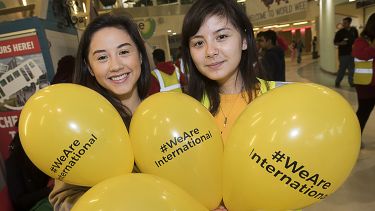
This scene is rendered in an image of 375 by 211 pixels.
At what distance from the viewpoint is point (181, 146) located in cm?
94

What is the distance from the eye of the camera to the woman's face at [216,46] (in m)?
1.16

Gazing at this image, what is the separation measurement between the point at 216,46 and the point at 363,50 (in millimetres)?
2730

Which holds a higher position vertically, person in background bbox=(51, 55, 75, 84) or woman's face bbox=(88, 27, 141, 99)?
woman's face bbox=(88, 27, 141, 99)

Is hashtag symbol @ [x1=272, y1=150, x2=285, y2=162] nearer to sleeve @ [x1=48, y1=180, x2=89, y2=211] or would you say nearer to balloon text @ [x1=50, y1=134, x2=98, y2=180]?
balloon text @ [x1=50, y1=134, x2=98, y2=180]

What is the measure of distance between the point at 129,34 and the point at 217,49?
422 millimetres

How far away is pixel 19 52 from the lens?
261cm

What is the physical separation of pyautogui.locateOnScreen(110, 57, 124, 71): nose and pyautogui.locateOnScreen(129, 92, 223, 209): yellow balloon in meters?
0.25

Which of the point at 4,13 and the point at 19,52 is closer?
the point at 19,52

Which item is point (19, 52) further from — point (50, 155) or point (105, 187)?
point (105, 187)

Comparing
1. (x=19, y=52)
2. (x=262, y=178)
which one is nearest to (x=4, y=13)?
(x=19, y=52)

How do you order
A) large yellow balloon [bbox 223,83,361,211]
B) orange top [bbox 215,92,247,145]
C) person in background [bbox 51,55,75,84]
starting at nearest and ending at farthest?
large yellow balloon [bbox 223,83,361,211] → orange top [bbox 215,92,247,145] → person in background [bbox 51,55,75,84]

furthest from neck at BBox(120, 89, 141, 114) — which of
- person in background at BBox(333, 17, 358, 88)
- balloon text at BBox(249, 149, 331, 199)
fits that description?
person in background at BBox(333, 17, 358, 88)

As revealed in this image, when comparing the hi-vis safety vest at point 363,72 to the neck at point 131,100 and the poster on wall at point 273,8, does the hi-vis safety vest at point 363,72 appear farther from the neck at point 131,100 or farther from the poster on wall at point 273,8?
the neck at point 131,100

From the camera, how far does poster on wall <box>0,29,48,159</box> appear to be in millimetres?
2600
